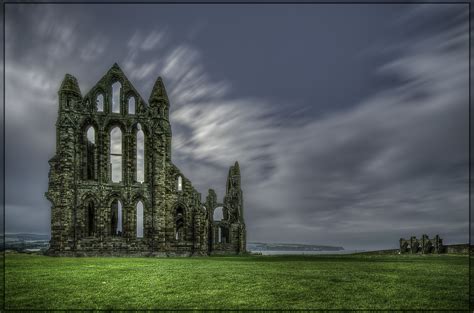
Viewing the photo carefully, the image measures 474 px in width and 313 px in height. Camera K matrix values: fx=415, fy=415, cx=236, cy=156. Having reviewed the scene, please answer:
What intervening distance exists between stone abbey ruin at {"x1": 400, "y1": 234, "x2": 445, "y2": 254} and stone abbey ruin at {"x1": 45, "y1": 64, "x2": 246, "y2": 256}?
22234mm

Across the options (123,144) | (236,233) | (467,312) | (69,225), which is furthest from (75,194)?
(467,312)

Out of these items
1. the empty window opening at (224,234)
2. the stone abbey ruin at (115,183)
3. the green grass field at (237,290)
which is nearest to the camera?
the green grass field at (237,290)

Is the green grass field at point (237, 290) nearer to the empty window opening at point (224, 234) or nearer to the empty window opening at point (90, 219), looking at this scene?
the empty window opening at point (90, 219)

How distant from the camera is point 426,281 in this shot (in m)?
14.0

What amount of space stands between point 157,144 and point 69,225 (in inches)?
400

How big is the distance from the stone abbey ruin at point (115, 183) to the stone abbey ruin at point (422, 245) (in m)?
22.2

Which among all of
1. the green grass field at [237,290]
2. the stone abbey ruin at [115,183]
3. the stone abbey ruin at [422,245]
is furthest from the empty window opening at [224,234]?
the green grass field at [237,290]

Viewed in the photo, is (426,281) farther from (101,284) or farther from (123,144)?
(123,144)

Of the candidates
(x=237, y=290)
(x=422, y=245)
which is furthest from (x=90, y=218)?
(x=422, y=245)

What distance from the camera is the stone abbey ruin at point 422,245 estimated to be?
41.0m

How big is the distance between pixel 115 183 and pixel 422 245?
31454 mm

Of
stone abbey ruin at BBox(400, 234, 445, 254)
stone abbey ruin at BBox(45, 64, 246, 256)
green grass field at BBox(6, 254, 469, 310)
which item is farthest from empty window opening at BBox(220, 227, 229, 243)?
green grass field at BBox(6, 254, 469, 310)

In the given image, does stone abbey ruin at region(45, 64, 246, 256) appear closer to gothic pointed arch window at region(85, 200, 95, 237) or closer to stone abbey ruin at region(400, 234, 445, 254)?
gothic pointed arch window at region(85, 200, 95, 237)

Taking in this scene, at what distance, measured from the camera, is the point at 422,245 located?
4309cm
